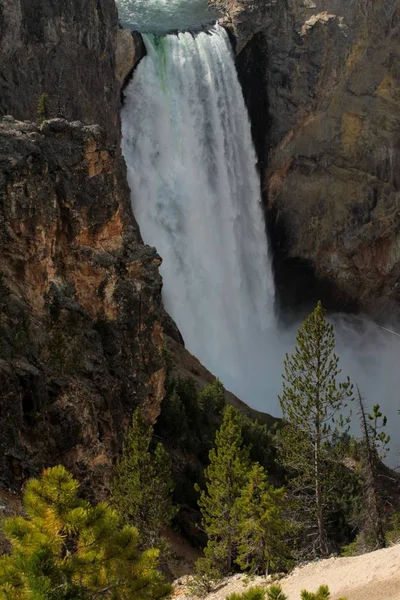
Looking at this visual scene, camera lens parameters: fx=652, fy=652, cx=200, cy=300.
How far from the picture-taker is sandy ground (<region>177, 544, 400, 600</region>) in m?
14.2

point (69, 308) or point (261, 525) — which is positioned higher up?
point (69, 308)

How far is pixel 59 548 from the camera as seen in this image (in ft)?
30.4

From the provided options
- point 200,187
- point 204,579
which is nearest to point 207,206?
point 200,187

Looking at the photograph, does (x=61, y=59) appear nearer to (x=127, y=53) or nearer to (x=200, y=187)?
(x=127, y=53)

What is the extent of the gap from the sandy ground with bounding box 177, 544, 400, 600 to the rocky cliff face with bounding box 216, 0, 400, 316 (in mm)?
37586

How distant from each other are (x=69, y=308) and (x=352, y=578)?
1178 centimetres

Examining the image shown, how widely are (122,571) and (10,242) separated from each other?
40.6ft

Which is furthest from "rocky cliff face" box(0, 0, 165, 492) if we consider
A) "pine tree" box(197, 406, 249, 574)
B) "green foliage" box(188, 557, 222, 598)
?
"green foliage" box(188, 557, 222, 598)

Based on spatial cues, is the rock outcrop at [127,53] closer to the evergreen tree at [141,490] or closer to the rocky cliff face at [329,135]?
the rocky cliff face at [329,135]

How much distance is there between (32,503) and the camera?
9234 millimetres

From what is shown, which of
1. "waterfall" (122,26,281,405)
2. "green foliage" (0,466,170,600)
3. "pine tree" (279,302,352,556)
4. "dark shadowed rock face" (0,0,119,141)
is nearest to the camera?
"green foliage" (0,466,170,600)

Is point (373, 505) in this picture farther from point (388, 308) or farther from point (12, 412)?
point (388, 308)

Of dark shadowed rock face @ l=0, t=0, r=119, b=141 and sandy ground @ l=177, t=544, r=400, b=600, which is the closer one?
sandy ground @ l=177, t=544, r=400, b=600

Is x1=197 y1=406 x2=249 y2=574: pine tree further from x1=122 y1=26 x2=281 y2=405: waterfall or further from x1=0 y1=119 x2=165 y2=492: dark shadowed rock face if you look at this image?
x1=122 y1=26 x2=281 y2=405: waterfall
